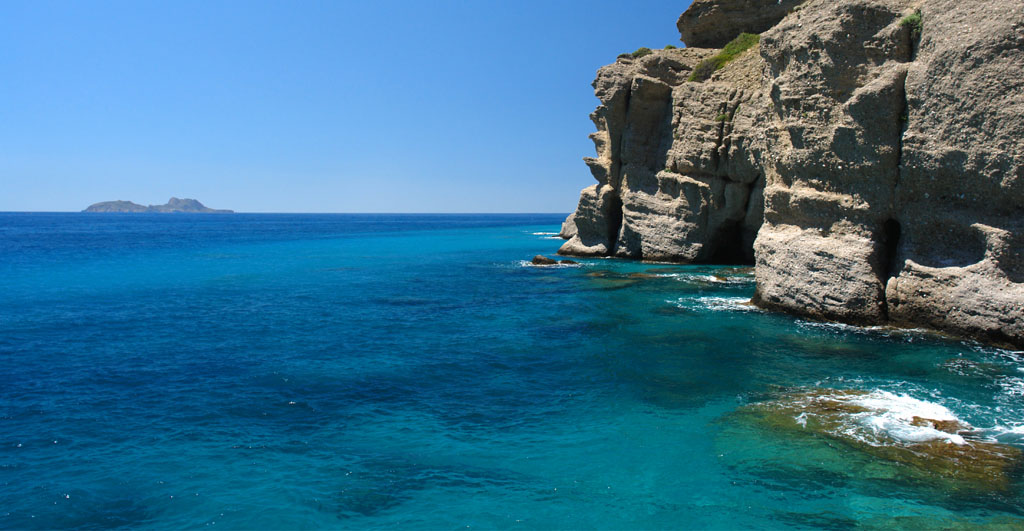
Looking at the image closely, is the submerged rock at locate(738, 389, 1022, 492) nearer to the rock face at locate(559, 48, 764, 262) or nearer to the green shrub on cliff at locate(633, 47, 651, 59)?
the rock face at locate(559, 48, 764, 262)

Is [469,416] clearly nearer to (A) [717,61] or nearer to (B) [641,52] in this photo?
(A) [717,61]

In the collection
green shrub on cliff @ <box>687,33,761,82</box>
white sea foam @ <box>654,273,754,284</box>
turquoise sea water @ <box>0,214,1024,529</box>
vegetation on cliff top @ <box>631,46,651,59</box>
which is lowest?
turquoise sea water @ <box>0,214,1024,529</box>

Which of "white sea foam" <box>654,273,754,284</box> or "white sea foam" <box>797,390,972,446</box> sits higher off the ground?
"white sea foam" <box>654,273,754,284</box>

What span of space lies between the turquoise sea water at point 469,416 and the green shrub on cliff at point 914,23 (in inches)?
401

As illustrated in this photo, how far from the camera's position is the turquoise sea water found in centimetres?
1024

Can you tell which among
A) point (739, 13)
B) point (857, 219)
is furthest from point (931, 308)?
point (739, 13)

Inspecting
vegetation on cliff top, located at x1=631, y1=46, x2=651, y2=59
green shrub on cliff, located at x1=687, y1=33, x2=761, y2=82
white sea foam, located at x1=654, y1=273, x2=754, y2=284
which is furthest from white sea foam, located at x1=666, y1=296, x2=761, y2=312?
vegetation on cliff top, located at x1=631, y1=46, x2=651, y2=59

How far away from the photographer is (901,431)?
1279 cm

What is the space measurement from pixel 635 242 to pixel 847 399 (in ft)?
111

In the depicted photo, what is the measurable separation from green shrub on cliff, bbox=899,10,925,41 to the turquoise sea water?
1019 centimetres

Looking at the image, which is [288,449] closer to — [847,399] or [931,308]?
[847,399]

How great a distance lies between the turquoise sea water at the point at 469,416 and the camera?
10.2 metres

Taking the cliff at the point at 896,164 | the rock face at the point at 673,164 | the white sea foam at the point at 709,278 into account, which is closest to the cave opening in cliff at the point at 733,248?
the rock face at the point at 673,164

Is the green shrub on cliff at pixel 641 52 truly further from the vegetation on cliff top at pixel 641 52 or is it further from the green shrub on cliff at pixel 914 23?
the green shrub on cliff at pixel 914 23
